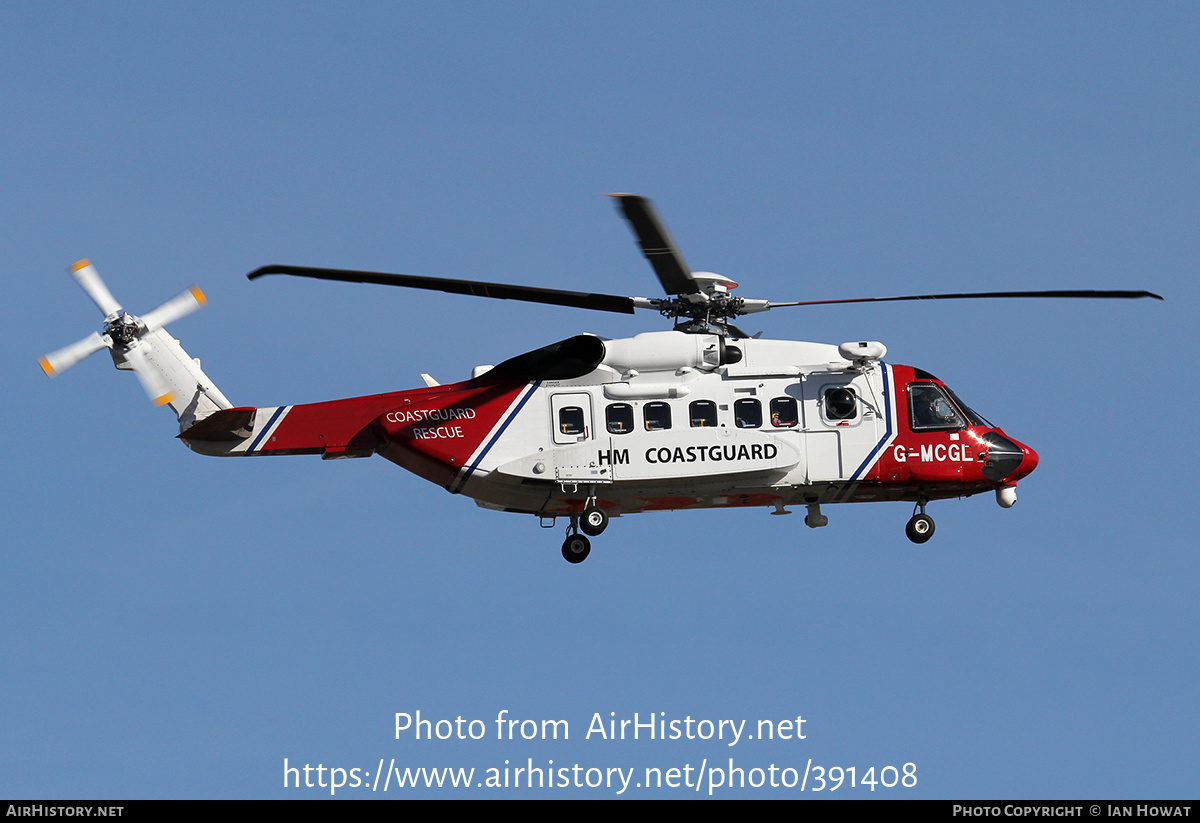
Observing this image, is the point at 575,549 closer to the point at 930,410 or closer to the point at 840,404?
the point at 840,404

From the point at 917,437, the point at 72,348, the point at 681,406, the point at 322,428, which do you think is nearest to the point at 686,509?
the point at 681,406

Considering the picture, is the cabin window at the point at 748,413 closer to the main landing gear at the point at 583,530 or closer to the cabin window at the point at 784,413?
the cabin window at the point at 784,413

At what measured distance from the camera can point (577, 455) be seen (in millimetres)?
31312

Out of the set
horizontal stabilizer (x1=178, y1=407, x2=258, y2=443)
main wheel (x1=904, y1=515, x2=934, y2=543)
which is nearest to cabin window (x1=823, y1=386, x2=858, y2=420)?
main wheel (x1=904, y1=515, x2=934, y2=543)

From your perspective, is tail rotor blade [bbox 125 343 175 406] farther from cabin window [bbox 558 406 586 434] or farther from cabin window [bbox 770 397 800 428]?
cabin window [bbox 770 397 800 428]

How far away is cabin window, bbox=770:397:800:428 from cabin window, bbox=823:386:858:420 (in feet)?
1.98

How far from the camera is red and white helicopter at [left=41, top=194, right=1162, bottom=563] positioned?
1235 inches

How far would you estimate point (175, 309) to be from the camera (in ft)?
107

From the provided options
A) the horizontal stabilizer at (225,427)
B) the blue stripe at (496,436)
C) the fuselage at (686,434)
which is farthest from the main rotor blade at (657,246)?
the horizontal stabilizer at (225,427)

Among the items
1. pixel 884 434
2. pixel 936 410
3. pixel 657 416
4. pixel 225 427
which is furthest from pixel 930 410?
pixel 225 427

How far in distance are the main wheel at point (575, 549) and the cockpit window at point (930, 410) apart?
6.57 m

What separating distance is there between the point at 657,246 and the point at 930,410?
7.61 metres
